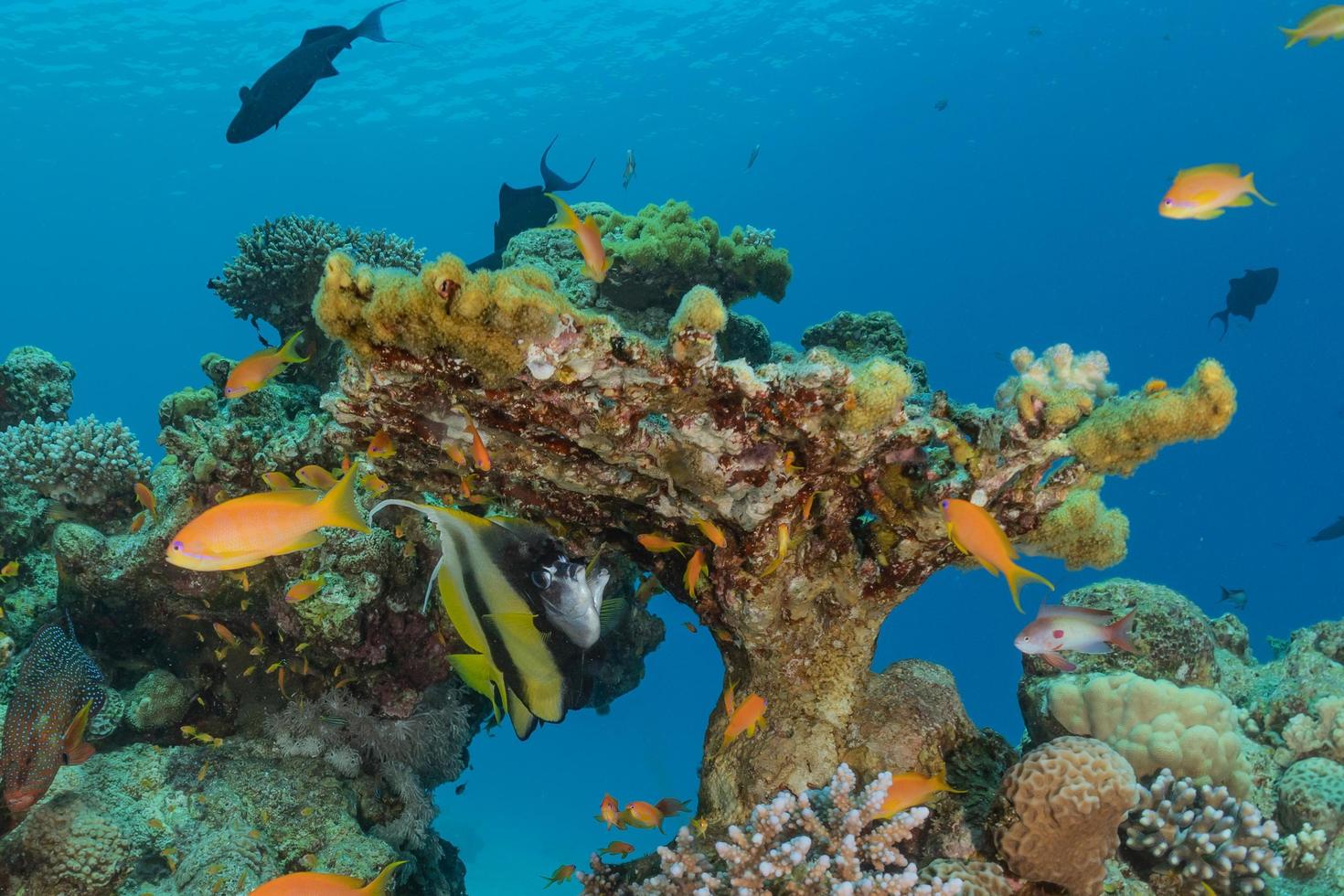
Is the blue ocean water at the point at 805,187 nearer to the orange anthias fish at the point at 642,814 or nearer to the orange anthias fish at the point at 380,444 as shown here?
the orange anthias fish at the point at 642,814

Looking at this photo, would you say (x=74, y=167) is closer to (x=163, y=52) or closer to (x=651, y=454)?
(x=163, y=52)

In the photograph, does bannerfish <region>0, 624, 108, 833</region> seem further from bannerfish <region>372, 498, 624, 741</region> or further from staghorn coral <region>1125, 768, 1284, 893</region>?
staghorn coral <region>1125, 768, 1284, 893</region>

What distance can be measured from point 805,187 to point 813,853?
284ft

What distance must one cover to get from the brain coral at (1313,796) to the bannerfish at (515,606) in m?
4.76

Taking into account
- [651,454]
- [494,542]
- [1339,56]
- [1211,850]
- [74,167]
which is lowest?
[1211,850]

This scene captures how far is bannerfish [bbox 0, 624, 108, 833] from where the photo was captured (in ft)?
10.7

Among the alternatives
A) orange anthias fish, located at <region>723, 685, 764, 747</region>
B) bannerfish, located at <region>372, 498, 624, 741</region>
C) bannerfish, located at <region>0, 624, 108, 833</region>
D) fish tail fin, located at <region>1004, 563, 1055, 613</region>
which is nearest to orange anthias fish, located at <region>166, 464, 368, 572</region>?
bannerfish, located at <region>372, 498, 624, 741</region>


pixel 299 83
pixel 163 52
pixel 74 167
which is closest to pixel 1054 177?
pixel 163 52

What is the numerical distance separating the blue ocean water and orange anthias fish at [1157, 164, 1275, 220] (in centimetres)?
3217

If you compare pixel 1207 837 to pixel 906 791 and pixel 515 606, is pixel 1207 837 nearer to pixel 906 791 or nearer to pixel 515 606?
pixel 906 791

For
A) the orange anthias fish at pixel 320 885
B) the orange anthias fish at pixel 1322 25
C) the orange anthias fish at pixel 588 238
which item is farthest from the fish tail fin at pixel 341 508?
the orange anthias fish at pixel 1322 25

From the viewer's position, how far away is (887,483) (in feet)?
11.4

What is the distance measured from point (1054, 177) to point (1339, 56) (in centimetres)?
2379

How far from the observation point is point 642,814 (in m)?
4.55
